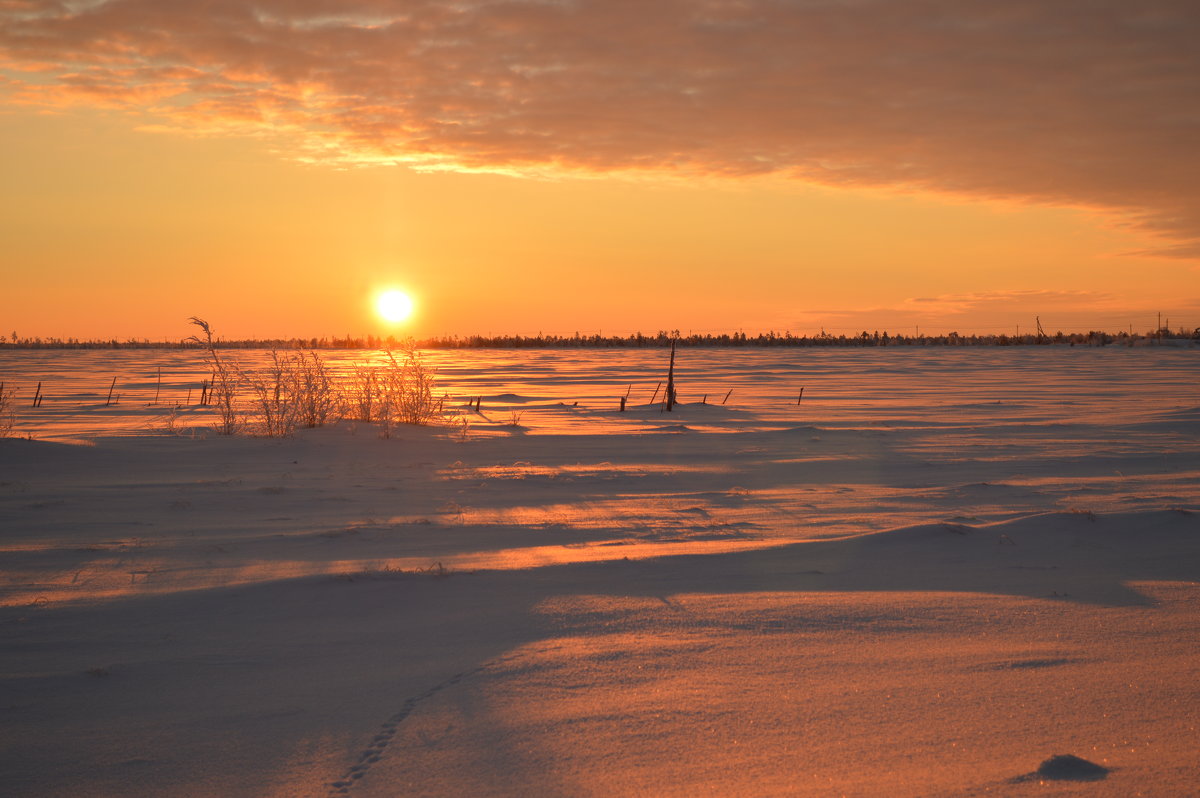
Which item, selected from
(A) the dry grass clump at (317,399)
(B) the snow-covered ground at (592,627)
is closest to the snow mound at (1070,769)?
(B) the snow-covered ground at (592,627)

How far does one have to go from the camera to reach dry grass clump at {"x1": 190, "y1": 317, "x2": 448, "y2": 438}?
11.3 meters

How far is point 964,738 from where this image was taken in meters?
2.74

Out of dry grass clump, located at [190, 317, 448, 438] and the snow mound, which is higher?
dry grass clump, located at [190, 317, 448, 438]

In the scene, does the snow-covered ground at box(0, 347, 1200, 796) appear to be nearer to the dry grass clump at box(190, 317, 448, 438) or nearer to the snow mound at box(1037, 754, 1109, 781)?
the snow mound at box(1037, 754, 1109, 781)

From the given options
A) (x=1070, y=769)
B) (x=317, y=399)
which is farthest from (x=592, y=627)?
(x=317, y=399)

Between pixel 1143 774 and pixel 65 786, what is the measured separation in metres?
3.29

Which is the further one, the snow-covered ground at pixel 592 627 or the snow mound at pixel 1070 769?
the snow-covered ground at pixel 592 627

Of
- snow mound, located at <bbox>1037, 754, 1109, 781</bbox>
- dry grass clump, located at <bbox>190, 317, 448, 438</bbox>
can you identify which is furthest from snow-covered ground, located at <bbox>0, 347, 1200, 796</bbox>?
dry grass clump, located at <bbox>190, 317, 448, 438</bbox>

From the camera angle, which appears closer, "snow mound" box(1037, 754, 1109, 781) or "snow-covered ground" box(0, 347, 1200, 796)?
"snow mound" box(1037, 754, 1109, 781)

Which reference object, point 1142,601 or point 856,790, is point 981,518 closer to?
point 1142,601

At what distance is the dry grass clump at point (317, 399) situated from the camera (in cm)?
1127

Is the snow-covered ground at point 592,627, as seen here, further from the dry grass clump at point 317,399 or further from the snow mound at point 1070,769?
the dry grass clump at point 317,399

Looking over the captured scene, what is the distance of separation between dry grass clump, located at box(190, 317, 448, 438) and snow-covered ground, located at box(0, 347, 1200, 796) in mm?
2047

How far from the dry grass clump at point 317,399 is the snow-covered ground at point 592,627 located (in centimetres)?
205
